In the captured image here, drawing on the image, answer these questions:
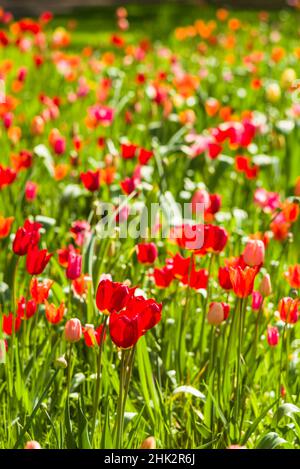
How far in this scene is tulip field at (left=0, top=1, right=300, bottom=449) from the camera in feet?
6.56

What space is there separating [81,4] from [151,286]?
434 inches

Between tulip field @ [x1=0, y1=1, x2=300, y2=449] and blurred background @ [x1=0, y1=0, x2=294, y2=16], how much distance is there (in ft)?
22.4

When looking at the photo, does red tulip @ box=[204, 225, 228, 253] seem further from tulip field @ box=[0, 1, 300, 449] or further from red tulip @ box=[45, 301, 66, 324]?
red tulip @ box=[45, 301, 66, 324]

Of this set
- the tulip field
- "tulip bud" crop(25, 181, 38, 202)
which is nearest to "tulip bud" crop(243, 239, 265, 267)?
the tulip field

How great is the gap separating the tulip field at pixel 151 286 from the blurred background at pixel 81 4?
22.4 feet

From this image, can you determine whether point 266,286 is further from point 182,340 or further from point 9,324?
point 9,324

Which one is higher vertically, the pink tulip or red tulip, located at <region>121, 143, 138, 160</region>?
red tulip, located at <region>121, 143, 138, 160</region>

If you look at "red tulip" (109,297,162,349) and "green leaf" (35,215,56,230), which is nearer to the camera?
"red tulip" (109,297,162,349)

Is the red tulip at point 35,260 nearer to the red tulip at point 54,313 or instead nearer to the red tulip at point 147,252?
the red tulip at point 54,313

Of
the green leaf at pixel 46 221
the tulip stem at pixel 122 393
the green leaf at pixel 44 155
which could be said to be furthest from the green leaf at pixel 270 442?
the green leaf at pixel 44 155

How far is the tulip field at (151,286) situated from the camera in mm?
2001

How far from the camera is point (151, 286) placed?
2.78 meters

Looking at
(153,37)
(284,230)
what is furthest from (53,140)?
(153,37)

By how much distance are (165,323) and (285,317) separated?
48 centimetres
